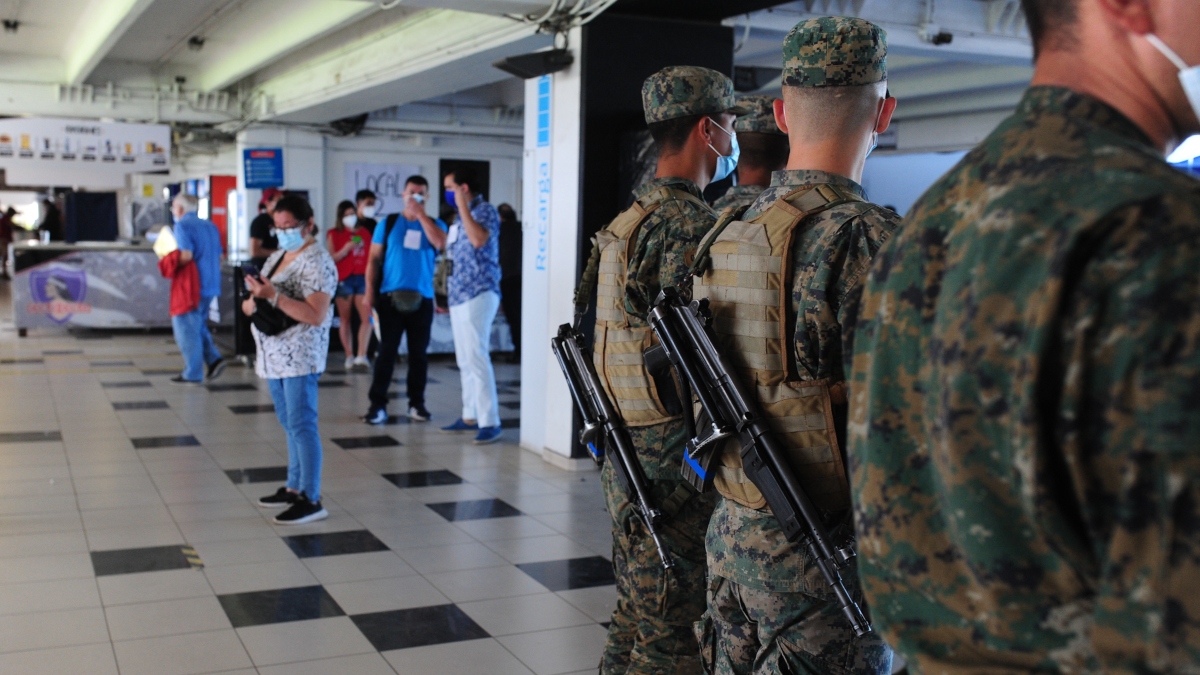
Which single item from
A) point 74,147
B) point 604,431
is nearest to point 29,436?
point 604,431

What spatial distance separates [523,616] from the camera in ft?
12.2

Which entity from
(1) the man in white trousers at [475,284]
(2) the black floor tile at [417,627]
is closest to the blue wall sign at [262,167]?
(1) the man in white trousers at [475,284]

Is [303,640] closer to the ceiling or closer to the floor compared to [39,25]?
closer to the floor

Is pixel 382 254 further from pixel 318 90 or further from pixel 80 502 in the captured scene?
pixel 318 90

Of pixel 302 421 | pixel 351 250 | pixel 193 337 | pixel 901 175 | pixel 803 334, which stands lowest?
pixel 193 337

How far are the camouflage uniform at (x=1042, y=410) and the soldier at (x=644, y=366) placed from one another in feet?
5.08

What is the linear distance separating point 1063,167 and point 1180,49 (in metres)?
0.14

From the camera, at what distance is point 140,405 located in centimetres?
796

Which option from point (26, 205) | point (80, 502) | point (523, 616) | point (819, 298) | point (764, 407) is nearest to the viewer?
point (819, 298)

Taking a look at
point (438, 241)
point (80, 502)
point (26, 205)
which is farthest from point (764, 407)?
point (26, 205)

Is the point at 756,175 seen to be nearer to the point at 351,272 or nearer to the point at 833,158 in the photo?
the point at 833,158

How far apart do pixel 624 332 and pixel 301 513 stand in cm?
268

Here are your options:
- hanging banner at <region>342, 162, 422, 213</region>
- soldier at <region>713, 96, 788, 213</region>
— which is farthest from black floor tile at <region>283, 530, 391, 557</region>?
hanging banner at <region>342, 162, 422, 213</region>

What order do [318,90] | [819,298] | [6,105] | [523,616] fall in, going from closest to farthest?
[819,298] → [523,616] → [318,90] → [6,105]
